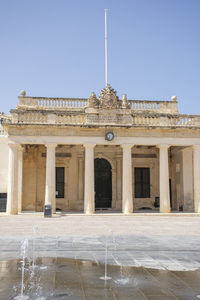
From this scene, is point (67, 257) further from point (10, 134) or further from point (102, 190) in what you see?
point (102, 190)

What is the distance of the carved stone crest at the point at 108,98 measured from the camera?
20703mm

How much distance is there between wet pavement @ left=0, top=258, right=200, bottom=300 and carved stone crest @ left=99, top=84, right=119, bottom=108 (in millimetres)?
14808

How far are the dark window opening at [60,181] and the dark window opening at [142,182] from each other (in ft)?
18.9

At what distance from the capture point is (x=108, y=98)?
68.2ft

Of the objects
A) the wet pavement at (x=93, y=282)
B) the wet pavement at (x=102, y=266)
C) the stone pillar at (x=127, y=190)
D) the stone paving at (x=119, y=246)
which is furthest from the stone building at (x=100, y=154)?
the wet pavement at (x=93, y=282)

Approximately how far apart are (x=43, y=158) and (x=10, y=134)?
483 cm

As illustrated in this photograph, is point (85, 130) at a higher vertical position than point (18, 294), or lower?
higher

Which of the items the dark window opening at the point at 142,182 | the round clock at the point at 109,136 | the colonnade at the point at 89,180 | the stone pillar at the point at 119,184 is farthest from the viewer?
the dark window opening at the point at 142,182

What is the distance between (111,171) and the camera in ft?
80.6

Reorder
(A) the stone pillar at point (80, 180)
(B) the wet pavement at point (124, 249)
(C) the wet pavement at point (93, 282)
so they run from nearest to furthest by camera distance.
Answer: (C) the wet pavement at point (93, 282)
(B) the wet pavement at point (124, 249)
(A) the stone pillar at point (80, 180)

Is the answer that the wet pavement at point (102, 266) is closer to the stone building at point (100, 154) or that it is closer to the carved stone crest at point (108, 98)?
the stone building at point (100, 154)

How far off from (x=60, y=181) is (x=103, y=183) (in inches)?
132

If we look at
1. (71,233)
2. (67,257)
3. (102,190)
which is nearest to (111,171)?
(102,190)

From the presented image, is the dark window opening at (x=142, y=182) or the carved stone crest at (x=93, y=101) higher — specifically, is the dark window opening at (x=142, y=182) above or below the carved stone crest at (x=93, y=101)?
below
